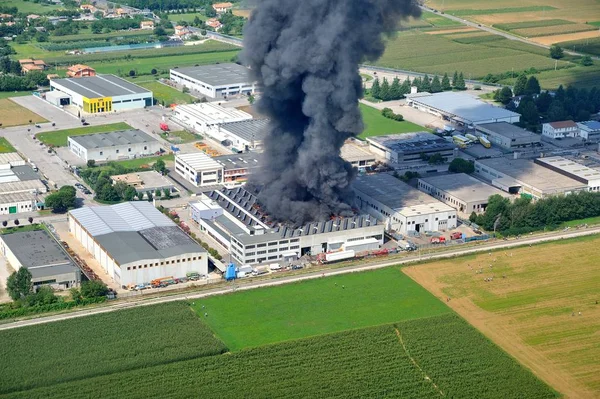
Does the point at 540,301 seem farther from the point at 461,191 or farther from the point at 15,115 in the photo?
the point at 15,115

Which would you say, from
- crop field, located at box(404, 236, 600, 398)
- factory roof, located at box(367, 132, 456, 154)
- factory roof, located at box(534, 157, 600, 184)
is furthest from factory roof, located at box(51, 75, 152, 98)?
crop field, located at box(404, 236, 600, 398)

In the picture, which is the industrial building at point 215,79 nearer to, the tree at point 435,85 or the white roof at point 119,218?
the tree at point 435,85

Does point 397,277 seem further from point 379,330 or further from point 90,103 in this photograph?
point 90,103

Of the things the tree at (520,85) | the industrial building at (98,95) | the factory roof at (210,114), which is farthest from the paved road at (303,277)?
the industrial building at (98,95)

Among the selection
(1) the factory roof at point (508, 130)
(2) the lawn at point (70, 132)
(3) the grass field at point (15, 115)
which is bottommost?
(3) the grass field at point (15, 115)

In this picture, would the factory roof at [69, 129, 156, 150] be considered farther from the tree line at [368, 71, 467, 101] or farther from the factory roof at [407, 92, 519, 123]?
the factory roof at [407, 92, 519, 123]

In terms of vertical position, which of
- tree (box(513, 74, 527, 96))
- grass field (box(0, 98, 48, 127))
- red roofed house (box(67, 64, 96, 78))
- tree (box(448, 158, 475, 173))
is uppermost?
tree (box(513, 74, 527, 96))
